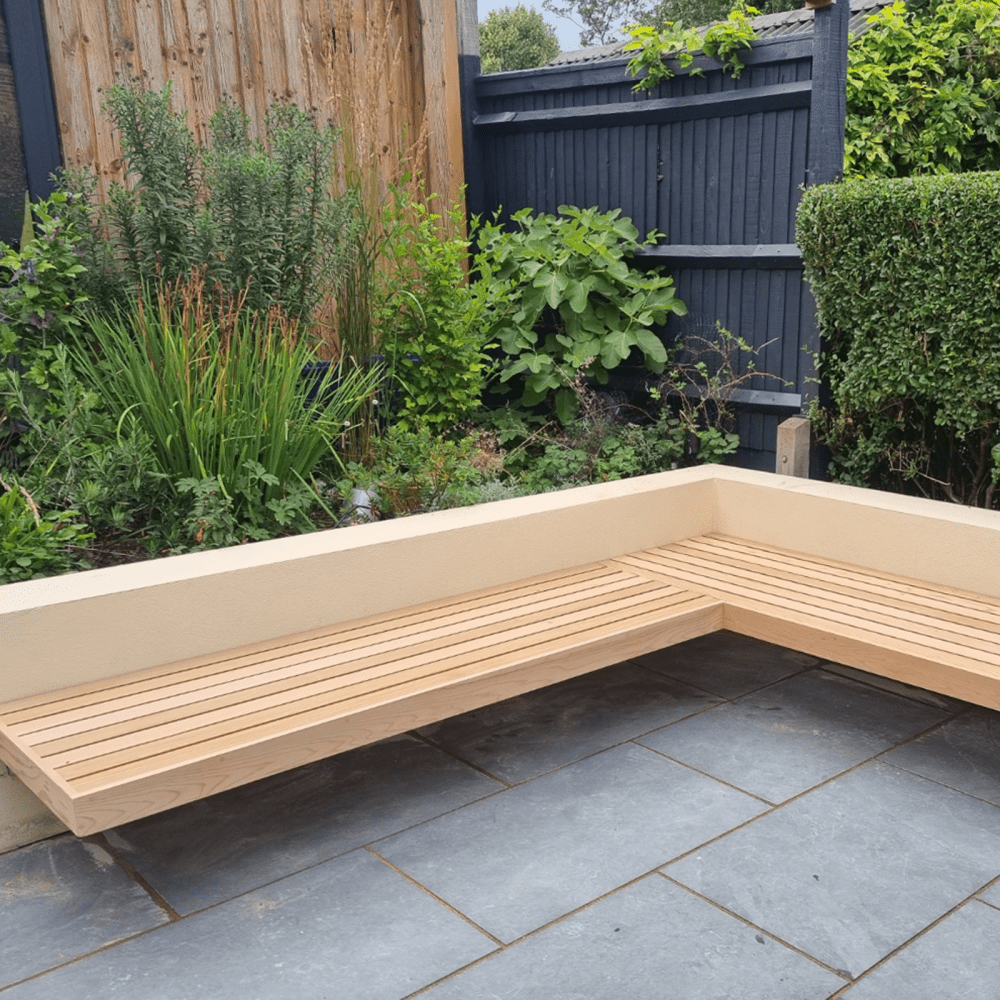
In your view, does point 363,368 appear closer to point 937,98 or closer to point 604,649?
point 604,649

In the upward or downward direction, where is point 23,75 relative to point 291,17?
downward

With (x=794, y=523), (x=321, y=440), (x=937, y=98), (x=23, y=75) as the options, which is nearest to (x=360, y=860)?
(x=321, y=440)

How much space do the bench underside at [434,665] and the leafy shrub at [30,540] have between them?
0.48 m

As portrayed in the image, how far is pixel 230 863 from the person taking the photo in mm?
2408

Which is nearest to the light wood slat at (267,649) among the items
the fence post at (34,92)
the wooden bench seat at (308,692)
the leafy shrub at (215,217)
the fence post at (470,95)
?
the wooden bench seat at (308,692)

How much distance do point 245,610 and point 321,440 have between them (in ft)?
2.91

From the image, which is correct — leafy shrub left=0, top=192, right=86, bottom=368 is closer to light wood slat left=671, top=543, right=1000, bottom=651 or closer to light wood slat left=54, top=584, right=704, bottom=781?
light wood slat left=54, top=584, right=704, bottom=781

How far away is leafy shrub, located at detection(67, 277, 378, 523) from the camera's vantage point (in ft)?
10.1

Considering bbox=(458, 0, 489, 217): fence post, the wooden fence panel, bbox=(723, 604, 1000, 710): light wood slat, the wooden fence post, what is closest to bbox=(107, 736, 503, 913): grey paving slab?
bbox=(723, 604, 1000, 710): light wood slat

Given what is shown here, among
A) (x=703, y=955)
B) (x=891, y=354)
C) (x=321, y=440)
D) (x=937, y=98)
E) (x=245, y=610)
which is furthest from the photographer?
(x=937, y=98)

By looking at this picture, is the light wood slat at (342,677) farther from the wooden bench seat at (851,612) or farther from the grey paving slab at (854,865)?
the grey paving slab at (854,865)

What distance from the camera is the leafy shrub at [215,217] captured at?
3506mm

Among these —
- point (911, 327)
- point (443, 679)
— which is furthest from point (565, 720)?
point (911, 327)

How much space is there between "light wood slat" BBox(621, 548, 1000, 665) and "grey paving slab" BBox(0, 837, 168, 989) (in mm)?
1759
